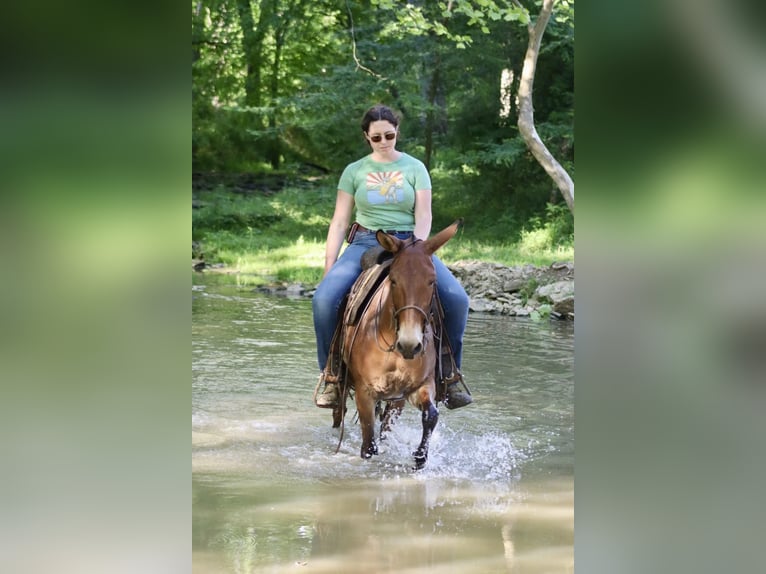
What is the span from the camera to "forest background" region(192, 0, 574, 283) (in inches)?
797

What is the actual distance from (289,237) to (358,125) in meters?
4.11

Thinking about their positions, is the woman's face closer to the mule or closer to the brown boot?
the mule

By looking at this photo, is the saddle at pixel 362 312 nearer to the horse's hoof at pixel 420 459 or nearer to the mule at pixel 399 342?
the mule at pixel 399 342

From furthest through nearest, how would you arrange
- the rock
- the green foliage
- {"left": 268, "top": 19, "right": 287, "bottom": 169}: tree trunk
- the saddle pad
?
{"left": 268, "top": 19, "right": 287, "bottom": 169}: tree trunk → the green foliage → the rock → the saddle pad

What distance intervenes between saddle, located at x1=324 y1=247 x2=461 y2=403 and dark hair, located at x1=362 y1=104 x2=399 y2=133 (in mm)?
875

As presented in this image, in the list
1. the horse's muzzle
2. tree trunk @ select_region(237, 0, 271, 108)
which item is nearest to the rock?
the horse's muzzle

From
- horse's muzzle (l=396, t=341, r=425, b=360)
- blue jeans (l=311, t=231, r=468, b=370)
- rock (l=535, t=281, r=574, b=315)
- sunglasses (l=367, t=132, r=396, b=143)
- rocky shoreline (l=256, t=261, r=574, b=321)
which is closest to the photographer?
horse's muzzle (l=396, t=341, r=425, b=360)

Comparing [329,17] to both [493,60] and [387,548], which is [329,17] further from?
[387,548]

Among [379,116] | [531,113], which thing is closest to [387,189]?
[379,116]

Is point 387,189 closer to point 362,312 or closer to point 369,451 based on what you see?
point 362,312
